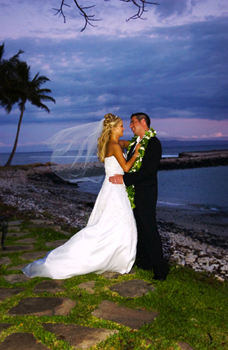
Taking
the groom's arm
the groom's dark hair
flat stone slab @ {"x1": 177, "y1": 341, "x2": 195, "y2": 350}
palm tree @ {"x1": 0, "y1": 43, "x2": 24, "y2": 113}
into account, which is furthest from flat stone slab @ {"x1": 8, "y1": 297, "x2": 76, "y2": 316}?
palm tree @ {"x1": 0, "y1": 43, "x2": 24, "y2": 113}

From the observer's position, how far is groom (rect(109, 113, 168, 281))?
4.64 meters

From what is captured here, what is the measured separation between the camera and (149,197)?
15.7ft

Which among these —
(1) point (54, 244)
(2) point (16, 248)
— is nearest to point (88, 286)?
(1) point (54, 244)

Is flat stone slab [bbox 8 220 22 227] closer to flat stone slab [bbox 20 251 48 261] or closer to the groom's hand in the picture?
flat stone slab [bbox 20 251 48 261]

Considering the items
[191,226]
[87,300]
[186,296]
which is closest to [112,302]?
[87,300]

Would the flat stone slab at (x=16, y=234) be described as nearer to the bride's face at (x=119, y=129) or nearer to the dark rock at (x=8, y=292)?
the dark rock at (x=8, y=292)

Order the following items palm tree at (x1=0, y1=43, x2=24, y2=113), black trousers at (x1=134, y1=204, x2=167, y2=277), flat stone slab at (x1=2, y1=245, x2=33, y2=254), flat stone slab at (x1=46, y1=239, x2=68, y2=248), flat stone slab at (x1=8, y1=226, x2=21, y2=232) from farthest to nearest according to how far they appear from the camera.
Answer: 1. palm tree at (x1=0, y1=43, x2=24, y2=113)
2. flat stone slab at (x1=8, y1=226, x2=21, y2=232)
3. flat stone slab at (x1=46, y1=239, x2=68, y2=248)
4. flat stone slab at (x1=2, y1=245, x2=33, y2=254)
5. black trousers at (x1=134, y1=204, x2=167, y2=277)

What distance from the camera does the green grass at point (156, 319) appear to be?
2.92 metres

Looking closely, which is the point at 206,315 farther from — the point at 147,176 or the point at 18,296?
the point at 18,296

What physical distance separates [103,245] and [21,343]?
1.97 m

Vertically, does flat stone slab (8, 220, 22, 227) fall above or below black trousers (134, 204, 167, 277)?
below

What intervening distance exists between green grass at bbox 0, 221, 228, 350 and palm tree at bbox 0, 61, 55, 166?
35699 mm

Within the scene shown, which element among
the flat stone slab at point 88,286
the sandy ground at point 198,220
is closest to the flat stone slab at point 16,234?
the flat stone slab at point 88,286

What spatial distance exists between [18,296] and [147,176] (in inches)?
96.0
